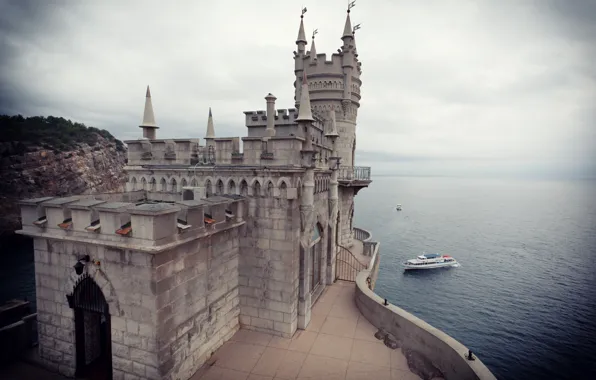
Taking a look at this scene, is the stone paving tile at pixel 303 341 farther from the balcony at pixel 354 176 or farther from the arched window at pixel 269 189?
the balcony at pixel 354 176

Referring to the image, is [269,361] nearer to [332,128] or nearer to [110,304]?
[110,304]

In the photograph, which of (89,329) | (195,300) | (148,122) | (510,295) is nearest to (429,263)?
(510,295)

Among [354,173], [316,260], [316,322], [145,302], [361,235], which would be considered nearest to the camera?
[145,302]

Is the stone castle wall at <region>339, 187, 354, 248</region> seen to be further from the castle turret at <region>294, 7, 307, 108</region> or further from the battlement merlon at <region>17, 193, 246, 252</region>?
the battlement merlon at <region>17, 193, 246, 252</region>

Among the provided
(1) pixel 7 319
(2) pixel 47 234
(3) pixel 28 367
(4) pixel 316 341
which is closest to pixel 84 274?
(2) pixel 47 234

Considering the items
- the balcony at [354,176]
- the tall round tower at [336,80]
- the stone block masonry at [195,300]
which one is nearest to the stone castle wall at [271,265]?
the stone block masonry at [195,300]
